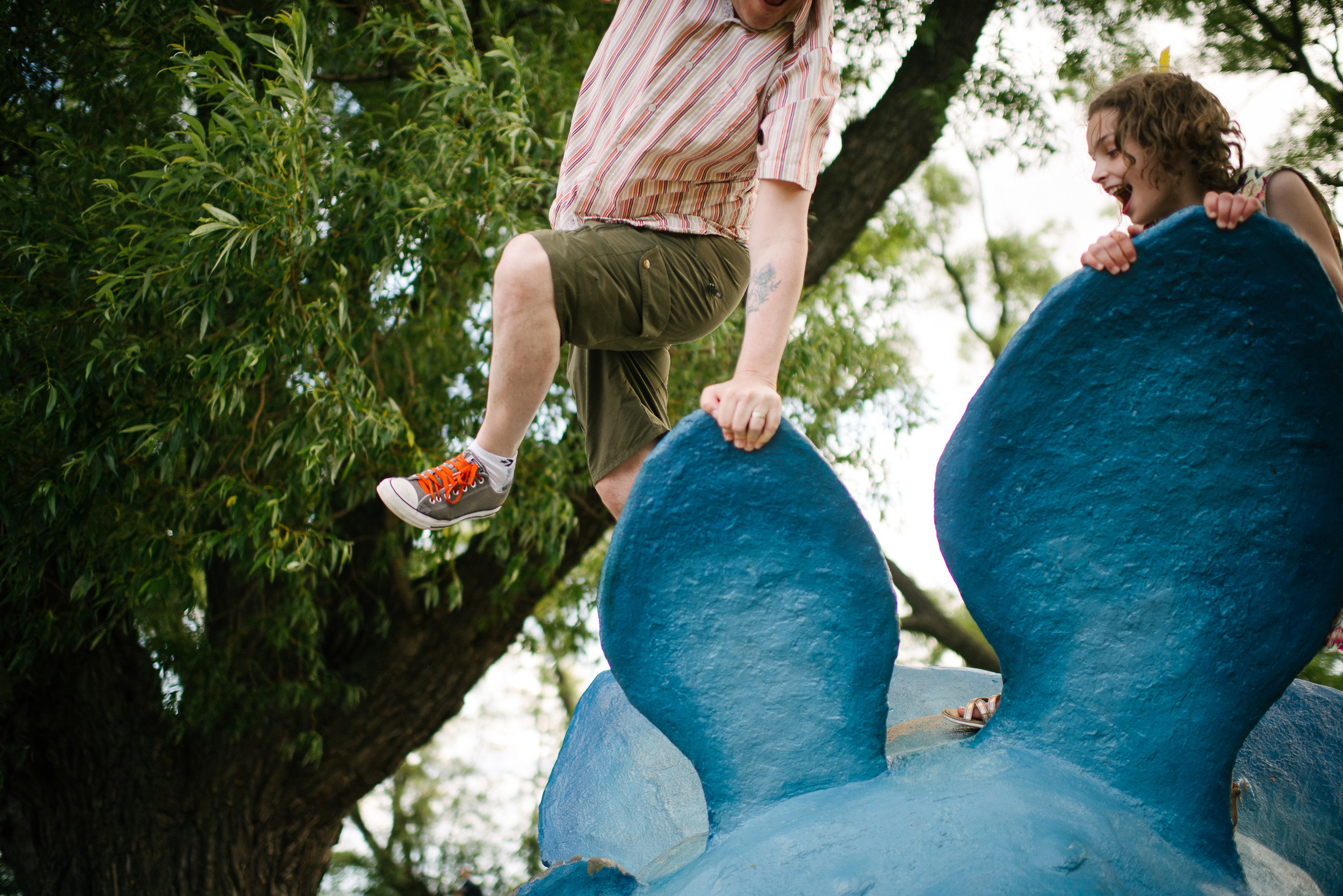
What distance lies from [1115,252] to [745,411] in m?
0.51

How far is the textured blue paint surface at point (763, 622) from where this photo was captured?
154 cm

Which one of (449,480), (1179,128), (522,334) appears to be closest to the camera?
(1179,128)

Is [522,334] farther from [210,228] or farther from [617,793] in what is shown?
[210,228]

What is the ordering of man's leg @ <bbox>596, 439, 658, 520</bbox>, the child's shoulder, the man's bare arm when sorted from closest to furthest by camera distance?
the man's bare arm → the child's shoulder → man's leg @ <bbox>596, 439, 658, 520</bbox>

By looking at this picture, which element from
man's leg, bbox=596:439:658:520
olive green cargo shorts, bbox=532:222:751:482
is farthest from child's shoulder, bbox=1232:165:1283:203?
man's leg, bbox=596:439:658:520

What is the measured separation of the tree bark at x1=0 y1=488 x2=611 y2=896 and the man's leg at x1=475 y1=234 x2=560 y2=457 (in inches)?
117

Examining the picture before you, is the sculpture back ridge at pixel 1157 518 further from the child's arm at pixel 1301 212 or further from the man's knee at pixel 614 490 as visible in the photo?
the man's knee at pixel 614 490

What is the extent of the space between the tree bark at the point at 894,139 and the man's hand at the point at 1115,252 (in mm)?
4019

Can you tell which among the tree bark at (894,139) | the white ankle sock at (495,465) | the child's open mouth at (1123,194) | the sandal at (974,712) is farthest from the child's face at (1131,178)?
the tree bark at (894,139)

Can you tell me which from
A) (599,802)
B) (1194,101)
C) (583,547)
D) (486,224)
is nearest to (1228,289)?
(1194,101)

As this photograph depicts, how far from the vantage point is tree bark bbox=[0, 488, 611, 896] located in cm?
514

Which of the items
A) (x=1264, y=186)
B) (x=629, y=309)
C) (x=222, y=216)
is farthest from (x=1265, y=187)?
(x=222, y=216)

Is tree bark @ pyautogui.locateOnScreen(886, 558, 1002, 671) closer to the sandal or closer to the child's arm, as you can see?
the sandal

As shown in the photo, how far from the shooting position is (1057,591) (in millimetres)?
1562
